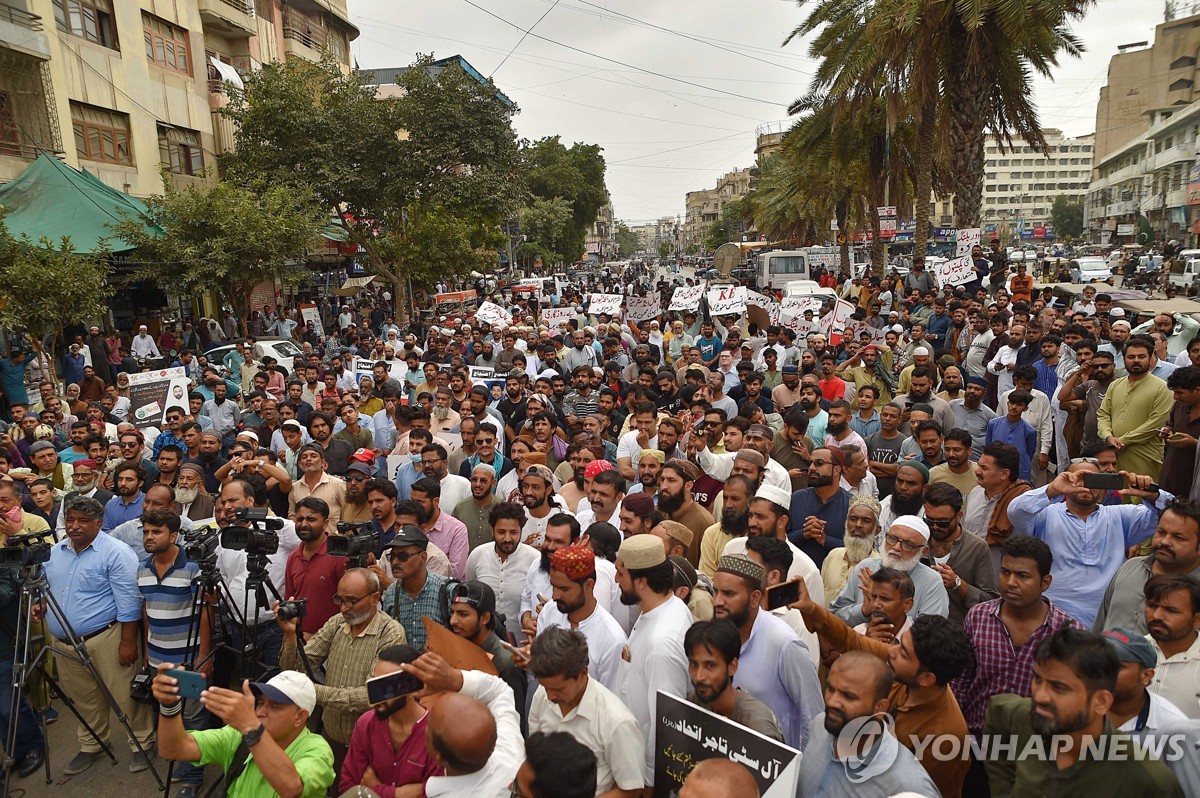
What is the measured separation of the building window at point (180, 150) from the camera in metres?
22.5

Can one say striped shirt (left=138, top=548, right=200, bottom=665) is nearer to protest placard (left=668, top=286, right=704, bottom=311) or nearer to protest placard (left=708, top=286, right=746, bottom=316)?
protest placard (left=708, top=286, right=746, bottom=316)

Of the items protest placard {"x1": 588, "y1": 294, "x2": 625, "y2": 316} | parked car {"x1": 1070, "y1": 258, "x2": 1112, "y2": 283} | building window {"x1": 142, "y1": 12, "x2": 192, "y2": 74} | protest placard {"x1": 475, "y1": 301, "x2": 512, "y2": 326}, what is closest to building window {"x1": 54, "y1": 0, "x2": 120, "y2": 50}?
building window {"x1": 142, "y1": 12, "x2": 192, "y2": 74}

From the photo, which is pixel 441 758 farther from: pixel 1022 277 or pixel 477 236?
pixel 477 236

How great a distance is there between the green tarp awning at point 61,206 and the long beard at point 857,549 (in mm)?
16442

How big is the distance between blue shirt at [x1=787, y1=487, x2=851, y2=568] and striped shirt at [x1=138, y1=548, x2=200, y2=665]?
3756 mm

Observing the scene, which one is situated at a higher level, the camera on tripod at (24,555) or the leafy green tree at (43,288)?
the leafy green tree at (43,288)

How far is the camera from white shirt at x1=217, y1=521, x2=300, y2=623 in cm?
492

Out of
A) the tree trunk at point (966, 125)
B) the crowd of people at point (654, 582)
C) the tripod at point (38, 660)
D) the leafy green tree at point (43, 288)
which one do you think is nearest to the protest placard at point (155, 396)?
the crowd of people at point (654, 582)

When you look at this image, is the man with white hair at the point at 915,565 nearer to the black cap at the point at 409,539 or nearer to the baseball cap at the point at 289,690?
the black cap at the point at 409,539

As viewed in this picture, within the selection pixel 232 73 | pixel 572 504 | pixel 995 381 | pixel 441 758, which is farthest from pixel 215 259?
pixel 441 758

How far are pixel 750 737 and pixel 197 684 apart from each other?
1.98 m

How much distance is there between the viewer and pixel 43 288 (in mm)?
12578

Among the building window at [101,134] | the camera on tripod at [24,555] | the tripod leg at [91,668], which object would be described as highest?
the building window at [101,134]

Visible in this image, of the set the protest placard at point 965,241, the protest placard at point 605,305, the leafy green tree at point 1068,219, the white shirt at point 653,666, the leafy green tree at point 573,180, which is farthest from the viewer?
the leafy green tree at point 1068,219
